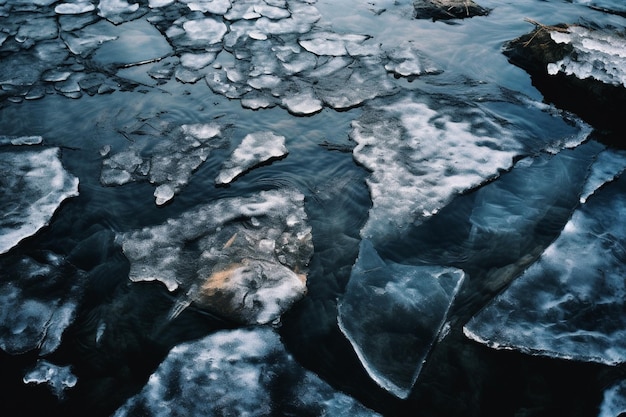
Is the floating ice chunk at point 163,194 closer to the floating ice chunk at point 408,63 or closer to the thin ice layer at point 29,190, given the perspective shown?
the thin ice layer at point 29,190

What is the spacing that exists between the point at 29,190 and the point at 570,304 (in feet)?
8.92

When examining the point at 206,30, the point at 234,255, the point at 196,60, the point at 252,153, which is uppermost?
the point at 206,30

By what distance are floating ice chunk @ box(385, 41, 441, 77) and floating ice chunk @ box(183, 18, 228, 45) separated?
1451 millimetres

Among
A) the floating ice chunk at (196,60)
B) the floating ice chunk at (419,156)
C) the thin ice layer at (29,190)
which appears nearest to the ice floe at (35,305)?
the thin ice layer at (29,190)

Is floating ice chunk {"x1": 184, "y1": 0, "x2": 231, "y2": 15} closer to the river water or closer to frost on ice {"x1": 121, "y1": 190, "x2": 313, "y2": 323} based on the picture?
the river water

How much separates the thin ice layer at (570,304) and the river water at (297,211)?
10 mm

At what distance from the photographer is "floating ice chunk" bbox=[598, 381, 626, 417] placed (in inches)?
55.5

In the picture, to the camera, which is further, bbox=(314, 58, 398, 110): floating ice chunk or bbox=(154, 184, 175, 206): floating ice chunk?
bbox=(314, 58, 398, 110): floating ice chunk

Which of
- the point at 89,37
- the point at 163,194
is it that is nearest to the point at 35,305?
the point at 163,194

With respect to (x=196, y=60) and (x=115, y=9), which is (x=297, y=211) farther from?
(x=115, y=9)

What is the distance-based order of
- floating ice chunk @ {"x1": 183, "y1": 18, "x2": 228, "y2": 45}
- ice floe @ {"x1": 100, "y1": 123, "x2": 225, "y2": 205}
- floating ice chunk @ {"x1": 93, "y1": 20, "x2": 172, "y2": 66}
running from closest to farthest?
ice floe @ {"x1": 100, "y1": 123, "x2": 225, "y2": 205}
floating ice chunk @ {"x1": 93, "y1": 20, "x2": 172, "y2": 66}
floating ice chunk @ {"x1": 183, "y1": 18, "x2": 228, "y2": 45}

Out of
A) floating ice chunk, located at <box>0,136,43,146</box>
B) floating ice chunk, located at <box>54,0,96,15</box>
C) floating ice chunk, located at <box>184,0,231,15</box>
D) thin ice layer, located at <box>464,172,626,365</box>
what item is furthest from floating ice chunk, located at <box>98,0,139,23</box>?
thin ice layer, located at <box>464,172,626,365</box>

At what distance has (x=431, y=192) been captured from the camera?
2.18 metres

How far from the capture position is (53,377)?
1494 mm
